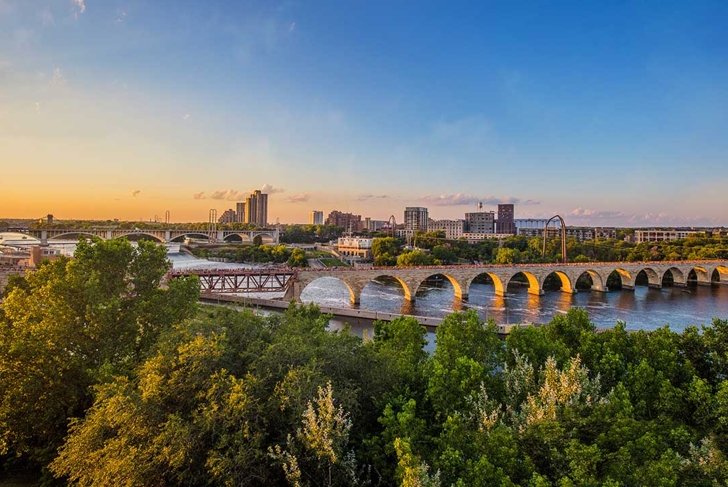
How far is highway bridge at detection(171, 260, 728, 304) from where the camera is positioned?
4216 cm

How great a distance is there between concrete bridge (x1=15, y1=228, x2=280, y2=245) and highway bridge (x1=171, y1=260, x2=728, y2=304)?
45153 mm

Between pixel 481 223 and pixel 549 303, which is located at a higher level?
pixel 481 223

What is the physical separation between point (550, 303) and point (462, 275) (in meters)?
9.98

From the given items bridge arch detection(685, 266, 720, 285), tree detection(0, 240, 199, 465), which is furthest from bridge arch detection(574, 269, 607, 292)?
tree detection(0, 240, 199, 465)

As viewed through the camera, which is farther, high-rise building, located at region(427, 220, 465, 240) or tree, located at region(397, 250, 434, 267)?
high-rise building, located at region(427, 220, 465, 240)

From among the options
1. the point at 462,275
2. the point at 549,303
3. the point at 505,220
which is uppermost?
the point at 505,220

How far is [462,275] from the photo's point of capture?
48969 millimetres

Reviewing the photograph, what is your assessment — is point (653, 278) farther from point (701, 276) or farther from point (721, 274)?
point (721, 274)

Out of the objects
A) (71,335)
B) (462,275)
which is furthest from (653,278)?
(71,335)

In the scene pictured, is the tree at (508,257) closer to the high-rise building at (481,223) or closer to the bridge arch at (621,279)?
the bridge arch at (621,279)

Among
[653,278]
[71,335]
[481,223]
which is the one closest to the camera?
[71,335]

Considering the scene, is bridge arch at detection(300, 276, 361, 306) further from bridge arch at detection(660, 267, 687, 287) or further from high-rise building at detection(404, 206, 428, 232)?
high-rise building at detection(404, 206, 428, 232)

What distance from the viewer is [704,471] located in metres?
6.85

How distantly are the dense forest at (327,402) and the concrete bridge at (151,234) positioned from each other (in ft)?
234
